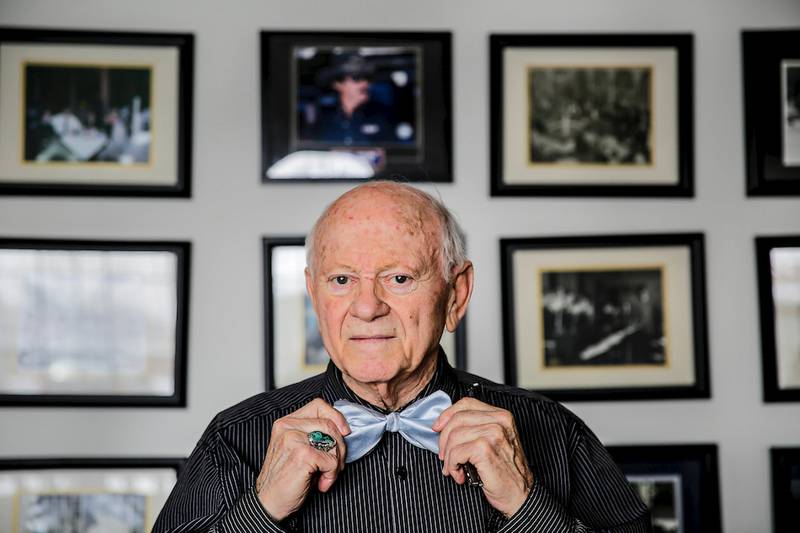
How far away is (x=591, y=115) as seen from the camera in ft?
9.06

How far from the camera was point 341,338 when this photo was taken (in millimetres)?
1627

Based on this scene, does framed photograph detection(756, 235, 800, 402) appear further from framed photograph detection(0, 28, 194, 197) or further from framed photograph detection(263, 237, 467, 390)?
framed photograph detection(0, 28, 194, 197)

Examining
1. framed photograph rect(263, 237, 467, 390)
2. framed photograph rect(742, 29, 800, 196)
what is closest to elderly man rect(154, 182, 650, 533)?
framed photograph rect(263, 237, 467, 390)

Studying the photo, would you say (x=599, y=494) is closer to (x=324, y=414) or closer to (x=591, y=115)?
(x=324, y=414)

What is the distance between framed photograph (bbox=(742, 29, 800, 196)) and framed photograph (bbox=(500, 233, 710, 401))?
0.32 meters

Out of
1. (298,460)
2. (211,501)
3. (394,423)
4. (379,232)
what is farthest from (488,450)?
(211,501)

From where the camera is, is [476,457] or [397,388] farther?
[397,388]

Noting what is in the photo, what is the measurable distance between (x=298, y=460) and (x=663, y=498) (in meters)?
1.66

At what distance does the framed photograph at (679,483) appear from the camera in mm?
2689

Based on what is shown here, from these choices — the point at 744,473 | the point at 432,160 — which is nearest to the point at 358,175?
the point at 432,160

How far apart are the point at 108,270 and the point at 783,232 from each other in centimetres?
219

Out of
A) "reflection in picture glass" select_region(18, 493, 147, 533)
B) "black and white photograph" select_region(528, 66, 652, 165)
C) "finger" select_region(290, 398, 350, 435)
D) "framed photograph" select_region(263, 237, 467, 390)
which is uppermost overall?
"black and white photograph" select_region(528, 66, 652, 165)

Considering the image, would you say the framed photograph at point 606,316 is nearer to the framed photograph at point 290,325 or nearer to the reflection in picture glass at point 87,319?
the framed photograph at point 290,325

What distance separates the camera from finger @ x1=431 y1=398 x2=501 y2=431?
60.2 inches
